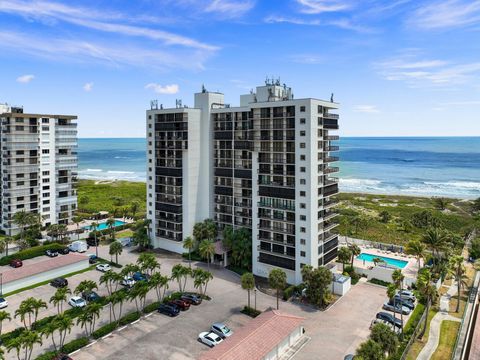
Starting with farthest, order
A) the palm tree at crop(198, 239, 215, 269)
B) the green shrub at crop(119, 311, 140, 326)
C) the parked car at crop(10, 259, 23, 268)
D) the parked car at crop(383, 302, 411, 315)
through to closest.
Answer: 1. the parked car at crop(10, 259, 23, 268)
2. the palm tree at crop(198, 239, 215, 269)
3. the parked car at crop(383, 302, 411, 315)
4. the green shrub at crop(119, 311, 140, 326)

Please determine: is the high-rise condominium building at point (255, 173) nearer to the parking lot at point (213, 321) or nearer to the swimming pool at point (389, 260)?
the parking lot at point (213, 321)

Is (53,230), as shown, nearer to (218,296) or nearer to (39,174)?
(39,174)

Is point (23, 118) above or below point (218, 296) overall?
above

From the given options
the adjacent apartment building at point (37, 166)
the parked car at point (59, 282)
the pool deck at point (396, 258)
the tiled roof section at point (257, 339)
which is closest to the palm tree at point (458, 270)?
the pool deck at point (396, 258)

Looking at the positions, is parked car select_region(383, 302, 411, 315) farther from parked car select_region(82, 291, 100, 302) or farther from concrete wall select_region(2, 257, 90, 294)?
concrete wall select_region(2, 257, 90, 294)

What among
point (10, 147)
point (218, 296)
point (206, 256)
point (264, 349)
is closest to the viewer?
point (264, 349)

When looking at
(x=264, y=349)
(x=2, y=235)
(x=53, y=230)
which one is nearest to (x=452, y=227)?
(x=264, y=349)

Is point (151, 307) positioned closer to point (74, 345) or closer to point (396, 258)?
point (74, 345)

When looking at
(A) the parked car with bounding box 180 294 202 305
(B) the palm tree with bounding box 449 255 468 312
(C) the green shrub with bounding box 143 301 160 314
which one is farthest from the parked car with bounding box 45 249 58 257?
(B) the palm tree with bounding box 449 255 468 312
